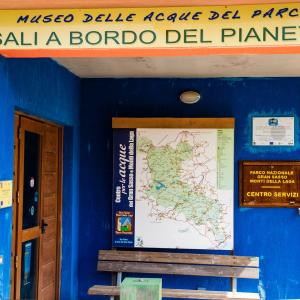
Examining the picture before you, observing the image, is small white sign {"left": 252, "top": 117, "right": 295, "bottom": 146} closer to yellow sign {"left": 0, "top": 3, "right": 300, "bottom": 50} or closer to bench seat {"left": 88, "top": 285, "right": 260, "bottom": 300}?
bench seat {"left": 88, "top": 285, "right": 260, "bottom": 300}

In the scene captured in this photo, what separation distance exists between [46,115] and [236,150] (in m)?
2.30

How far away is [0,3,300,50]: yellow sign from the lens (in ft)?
11.1

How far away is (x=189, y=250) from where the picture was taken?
20.2 ft

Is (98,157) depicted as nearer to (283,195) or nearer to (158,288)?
(283,195)

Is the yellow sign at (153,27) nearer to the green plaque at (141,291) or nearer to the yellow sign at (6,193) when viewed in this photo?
the yellow sign at (6,193)

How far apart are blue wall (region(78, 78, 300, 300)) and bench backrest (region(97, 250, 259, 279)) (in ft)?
0.71

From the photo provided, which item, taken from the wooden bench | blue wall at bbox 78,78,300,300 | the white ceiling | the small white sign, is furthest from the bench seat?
the white ceiling

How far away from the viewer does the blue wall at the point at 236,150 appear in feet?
20.0

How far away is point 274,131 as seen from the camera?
6.12 m

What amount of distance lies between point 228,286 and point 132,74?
8.88 ft

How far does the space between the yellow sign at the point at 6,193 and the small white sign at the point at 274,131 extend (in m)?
3.04


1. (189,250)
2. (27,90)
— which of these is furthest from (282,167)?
(27,90)

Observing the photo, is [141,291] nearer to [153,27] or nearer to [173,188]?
[153,27]

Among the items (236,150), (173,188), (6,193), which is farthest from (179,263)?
(6,193)
